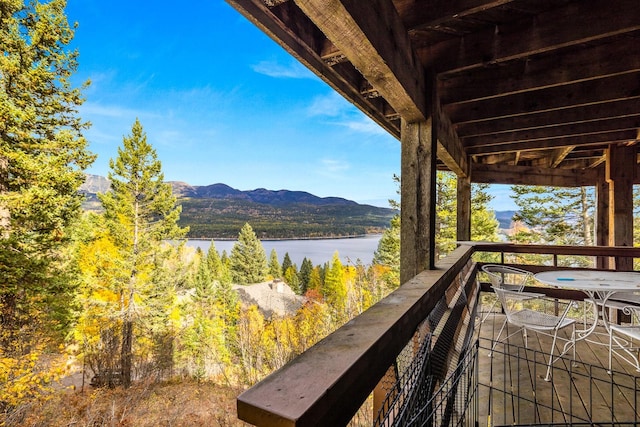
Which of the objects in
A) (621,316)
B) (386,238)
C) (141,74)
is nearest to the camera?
(621,316)

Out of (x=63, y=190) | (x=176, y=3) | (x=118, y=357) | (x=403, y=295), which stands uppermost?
(x=176, y=3)

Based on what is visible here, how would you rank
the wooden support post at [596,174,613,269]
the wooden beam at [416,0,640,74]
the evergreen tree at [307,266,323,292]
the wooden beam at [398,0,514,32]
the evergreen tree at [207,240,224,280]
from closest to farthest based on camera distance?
1. the wooden beam at [398,0,514,32]
2. the wooden beam at [416,0,640,74]
3. the wooden support post at [596,174,613,269]
4. the evergreen tree at [207,240,224,280]
5. the evergreen tree at [307,266,323,292]

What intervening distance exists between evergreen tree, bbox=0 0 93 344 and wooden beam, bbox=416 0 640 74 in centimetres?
867

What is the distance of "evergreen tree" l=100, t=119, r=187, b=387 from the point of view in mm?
11195

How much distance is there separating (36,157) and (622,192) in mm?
11012

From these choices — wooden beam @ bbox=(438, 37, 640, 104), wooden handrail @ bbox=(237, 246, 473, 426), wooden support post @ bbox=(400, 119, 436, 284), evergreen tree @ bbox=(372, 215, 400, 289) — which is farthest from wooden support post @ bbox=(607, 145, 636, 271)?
evergreen tree @ bbox=(372, 215, 400, 289)

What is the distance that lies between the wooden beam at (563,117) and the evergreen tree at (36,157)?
8.81 metres

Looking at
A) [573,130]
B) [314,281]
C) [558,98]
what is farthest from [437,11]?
[314,281]

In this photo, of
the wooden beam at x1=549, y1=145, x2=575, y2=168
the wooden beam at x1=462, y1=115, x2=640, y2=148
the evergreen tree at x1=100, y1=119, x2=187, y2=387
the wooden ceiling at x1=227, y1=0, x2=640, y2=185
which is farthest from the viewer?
the evergreen tree at x1=100, y1=119, x2=187, y2=387

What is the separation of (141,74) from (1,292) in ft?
158

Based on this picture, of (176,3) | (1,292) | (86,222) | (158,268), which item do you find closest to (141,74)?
(176,3)

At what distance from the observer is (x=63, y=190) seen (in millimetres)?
7594

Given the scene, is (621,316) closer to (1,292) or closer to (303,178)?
(1,292)

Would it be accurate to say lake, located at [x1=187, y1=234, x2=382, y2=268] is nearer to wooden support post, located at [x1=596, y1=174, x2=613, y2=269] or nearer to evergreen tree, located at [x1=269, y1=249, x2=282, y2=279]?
evergreen tree, located at [x1=269, y1=249, x2=282, y2=279]
